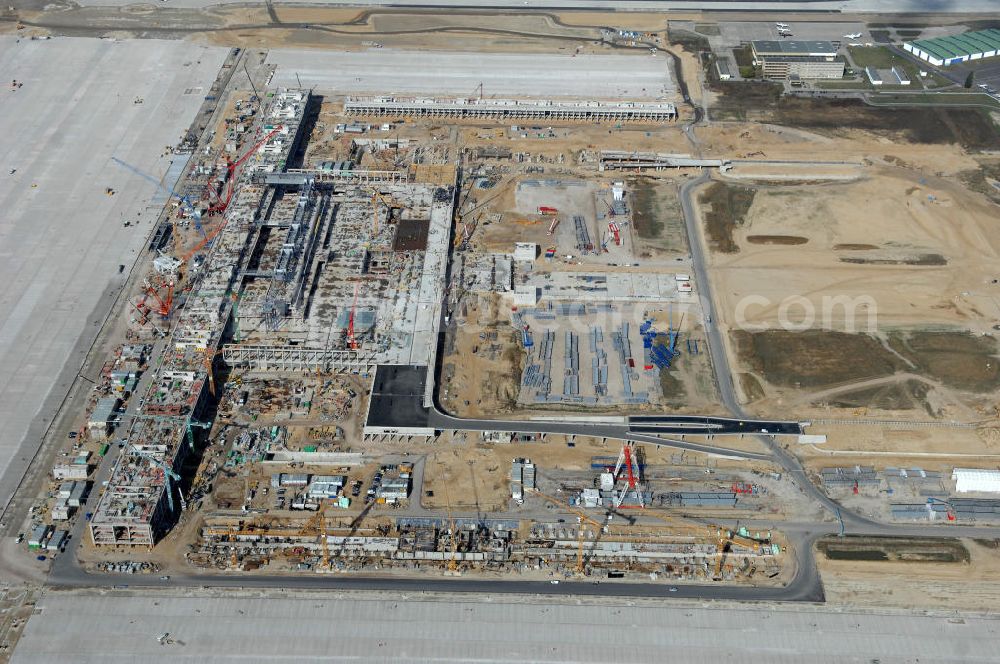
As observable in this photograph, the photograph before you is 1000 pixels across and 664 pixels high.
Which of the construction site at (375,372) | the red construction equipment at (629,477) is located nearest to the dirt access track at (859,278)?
the construction site at (375,372)

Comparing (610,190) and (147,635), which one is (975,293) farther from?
(147,635)

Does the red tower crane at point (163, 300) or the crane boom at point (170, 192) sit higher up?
the crane boom at point (170, 192)

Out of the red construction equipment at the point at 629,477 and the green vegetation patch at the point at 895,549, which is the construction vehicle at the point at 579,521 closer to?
→ the red construction equipment at the point at 629,477

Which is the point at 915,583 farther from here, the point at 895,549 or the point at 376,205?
the point at 376,205

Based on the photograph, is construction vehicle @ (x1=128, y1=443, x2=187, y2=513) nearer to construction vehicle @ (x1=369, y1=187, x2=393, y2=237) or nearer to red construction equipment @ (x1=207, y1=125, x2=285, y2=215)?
construction vehicle @ (x1=369, y1=187, x2=393, y2=237)

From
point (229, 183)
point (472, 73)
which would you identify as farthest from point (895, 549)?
point (472, 73)

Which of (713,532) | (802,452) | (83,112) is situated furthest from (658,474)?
(83,112)
